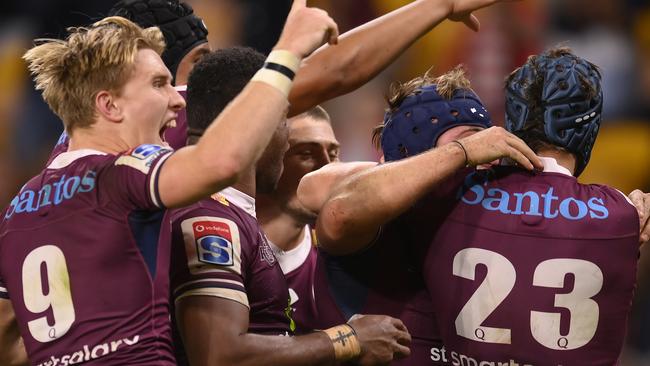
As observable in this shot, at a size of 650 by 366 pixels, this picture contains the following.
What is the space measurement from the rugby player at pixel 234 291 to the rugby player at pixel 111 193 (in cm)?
18

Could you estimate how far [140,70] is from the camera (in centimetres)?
383

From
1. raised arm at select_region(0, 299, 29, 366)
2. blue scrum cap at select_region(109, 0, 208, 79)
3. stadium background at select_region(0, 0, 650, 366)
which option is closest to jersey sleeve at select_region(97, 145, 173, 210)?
raised arm at select_region(0, 299, 29, 366)

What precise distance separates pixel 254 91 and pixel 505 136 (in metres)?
1.01

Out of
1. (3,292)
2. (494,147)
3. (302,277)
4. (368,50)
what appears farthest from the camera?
(302,277)

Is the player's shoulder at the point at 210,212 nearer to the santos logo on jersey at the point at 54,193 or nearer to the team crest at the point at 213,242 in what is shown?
the team crest at the point at 213,242

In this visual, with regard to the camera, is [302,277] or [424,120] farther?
[302,277]

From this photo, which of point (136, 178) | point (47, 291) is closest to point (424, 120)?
point (136, 178)

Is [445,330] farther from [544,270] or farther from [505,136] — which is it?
[505,136]

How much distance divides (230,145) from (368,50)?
1340mm

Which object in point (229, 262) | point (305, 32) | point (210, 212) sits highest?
point (305, 32)

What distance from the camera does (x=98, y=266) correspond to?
3521mm

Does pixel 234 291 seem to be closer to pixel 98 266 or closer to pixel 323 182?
pixel 98 266

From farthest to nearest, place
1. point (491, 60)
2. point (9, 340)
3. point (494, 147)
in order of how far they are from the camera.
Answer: point (491, 60)
point (9, 340)
point (494, 147)

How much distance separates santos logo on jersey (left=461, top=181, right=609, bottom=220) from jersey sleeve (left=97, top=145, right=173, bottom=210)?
1219mm
